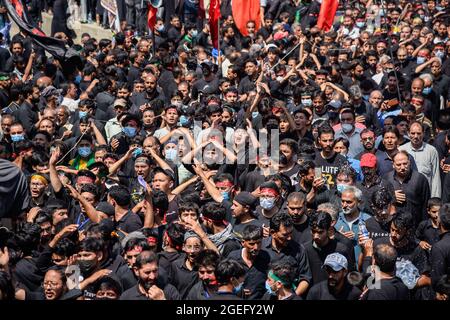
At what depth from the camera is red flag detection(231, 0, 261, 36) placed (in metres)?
18.0

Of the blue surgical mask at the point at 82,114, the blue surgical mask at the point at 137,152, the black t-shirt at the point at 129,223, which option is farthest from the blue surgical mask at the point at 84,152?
the black t-shirt at the point at 129,223

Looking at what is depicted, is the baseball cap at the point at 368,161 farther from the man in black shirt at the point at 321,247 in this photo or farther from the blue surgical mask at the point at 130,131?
the blue surgical mask at the point at 130,131

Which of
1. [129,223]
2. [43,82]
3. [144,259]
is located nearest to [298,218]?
[129,223]

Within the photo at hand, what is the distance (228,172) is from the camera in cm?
1034

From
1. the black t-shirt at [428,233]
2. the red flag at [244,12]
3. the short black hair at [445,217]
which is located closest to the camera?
the short black hair at [445,217]

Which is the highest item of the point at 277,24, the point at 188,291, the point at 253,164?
the point at 277,24

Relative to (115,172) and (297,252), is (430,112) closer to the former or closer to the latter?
(115,172)

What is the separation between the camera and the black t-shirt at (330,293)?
6652mm

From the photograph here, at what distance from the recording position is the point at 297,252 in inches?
292

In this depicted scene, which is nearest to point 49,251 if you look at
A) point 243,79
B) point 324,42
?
point 243,79

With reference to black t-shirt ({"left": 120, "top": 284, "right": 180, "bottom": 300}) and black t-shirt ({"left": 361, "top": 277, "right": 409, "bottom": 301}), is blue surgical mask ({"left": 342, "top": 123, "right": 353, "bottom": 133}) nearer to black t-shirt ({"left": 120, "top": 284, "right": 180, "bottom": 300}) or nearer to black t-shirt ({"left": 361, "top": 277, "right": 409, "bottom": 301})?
black t-shirt ({"left": 361, "top": 277, "right": 409, "bottom": 301})

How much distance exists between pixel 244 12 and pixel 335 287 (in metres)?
12.2

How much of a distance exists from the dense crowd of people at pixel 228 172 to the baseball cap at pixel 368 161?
55 mm

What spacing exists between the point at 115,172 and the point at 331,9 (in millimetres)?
9991
